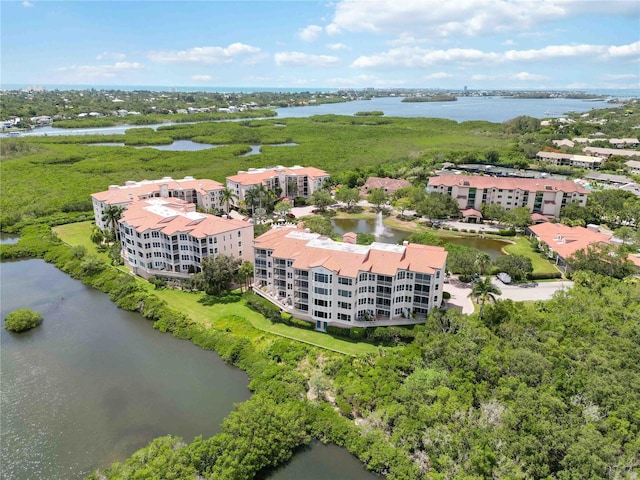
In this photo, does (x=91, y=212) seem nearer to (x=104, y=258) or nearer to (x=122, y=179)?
(x=122, y=179)

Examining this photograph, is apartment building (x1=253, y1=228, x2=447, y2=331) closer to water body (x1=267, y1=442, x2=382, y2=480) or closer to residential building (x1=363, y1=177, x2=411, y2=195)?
water body (x1=267, y1=442, x2=382, y2=480)

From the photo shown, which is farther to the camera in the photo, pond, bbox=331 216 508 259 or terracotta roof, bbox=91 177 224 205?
terracotta roof, bbox=91 177 224 205

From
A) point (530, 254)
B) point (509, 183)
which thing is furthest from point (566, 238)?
point (509, 183)

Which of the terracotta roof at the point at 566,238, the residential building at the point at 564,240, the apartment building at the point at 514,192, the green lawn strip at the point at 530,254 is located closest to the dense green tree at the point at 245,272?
the green lawn strip at the point at 530,254

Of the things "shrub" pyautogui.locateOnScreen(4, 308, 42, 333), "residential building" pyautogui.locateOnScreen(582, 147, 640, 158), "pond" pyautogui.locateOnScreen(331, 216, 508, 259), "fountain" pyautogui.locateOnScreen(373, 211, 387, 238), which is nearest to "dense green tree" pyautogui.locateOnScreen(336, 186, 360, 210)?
"pond" pyautogui.locateOnScreen(331, 216, 508, 259)

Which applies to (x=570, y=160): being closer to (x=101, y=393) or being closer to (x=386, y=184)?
(x=386, y=184)

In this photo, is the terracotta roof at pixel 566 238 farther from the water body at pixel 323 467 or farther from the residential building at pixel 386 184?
the water body at pixel 323 467
